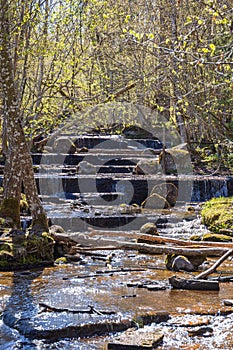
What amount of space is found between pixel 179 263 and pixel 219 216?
585 cm

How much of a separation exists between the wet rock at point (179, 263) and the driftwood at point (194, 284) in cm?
137

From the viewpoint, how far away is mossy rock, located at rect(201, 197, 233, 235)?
14157 millimetres

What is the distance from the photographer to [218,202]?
16844mm

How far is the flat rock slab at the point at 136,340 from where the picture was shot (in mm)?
5324

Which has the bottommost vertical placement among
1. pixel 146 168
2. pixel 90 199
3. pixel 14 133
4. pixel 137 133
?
pixel 90 199

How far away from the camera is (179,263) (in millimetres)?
9344

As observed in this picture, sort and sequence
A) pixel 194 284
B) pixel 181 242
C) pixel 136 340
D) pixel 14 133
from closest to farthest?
pixel 136 340 → pixel 194 284 → pixel 14 133 → pixel 181 242

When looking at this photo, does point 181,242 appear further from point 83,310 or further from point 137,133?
point 137,133

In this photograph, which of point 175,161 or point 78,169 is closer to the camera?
point 78,169

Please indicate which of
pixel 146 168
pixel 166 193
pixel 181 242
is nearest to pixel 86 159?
pixel 146 168

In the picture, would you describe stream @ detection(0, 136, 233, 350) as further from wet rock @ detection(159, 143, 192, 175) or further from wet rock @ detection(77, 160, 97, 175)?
wet rock @ detection(159, 143, 192, 175)

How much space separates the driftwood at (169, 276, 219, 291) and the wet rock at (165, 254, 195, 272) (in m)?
1.37

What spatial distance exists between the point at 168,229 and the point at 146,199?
463 cm

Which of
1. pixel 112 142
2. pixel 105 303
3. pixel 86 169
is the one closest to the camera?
pixel 105 303
